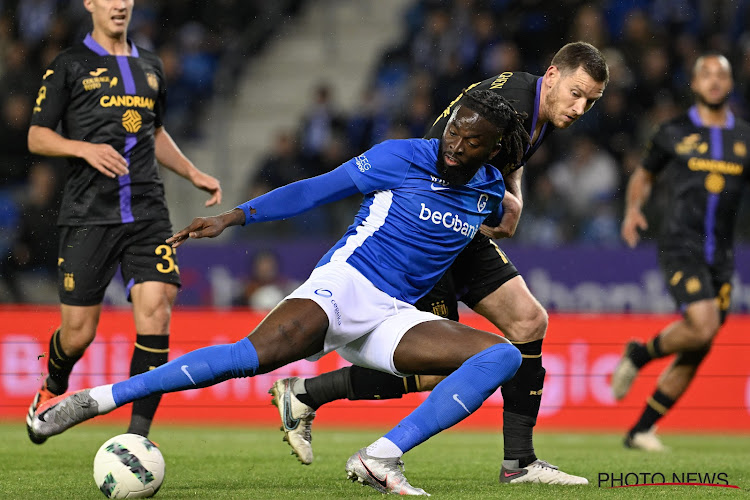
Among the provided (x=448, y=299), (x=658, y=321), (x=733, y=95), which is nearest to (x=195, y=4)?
(x=733, y=95)

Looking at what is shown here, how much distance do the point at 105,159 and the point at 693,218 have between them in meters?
4.47

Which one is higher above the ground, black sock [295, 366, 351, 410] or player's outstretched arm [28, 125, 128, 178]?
player's outstretched arm [28, 125, 128, 178]

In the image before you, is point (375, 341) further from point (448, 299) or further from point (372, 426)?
point (372, 426)

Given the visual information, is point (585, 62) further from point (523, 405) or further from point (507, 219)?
point (523, 405)

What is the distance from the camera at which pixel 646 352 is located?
8.32 meters

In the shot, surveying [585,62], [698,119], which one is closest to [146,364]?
[585,62]

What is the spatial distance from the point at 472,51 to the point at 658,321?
5.05m

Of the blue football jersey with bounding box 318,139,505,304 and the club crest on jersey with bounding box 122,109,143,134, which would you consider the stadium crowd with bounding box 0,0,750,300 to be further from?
the blue football jersey with bounding box 318,139,505,304

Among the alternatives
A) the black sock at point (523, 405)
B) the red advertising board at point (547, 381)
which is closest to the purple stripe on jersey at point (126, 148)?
the black sock at point (523, 405)

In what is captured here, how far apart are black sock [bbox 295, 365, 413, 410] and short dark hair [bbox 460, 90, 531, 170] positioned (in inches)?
55.2

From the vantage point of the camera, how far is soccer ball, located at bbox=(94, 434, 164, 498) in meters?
4.77

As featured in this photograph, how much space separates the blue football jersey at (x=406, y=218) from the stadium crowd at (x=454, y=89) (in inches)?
267

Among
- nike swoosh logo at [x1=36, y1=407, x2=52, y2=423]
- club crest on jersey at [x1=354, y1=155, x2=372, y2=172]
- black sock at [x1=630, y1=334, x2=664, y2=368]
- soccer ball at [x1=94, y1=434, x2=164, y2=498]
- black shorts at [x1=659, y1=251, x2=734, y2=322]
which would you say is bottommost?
black sock at [x1=630, y1=334, x2=664, y2=368]

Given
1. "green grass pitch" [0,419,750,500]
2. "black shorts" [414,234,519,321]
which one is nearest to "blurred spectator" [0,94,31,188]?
"green grass pitch" [0,419,750,500]
